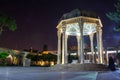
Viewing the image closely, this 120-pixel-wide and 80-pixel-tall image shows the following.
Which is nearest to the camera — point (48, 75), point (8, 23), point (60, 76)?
point (60, 76)

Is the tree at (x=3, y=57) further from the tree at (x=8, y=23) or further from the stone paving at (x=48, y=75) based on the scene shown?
the stone paving at (x=48, y=75)

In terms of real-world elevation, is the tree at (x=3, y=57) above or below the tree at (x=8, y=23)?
below

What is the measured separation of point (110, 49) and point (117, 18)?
56531 millimetres

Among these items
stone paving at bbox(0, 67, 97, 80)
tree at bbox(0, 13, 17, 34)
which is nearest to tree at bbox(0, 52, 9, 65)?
tree at bbox(0, 13, 17, 34)

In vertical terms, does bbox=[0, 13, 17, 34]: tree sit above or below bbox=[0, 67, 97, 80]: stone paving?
above

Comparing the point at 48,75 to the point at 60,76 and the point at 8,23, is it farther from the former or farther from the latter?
the point at 8,23

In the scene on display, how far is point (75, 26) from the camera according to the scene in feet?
99.9

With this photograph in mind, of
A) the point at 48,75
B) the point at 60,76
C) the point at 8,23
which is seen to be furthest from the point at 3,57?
the point at 60,76

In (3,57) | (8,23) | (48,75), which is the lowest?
(48,75)

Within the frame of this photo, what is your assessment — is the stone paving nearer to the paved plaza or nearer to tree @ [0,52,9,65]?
the paved plaza

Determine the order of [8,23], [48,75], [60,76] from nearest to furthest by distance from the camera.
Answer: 1. [60,76]
2. [48,75]
3. [8,23]

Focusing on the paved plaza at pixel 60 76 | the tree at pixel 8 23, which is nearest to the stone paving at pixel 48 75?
the paved plaza at pixel 60 76

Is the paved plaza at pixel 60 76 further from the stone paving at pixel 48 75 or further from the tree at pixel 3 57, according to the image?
the tree at pixel 3 57

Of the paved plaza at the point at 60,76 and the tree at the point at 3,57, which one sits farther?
the tree at the point at 3,57
